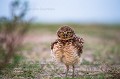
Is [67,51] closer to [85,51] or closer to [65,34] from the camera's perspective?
[65,34]

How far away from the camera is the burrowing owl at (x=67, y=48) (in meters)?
9.52

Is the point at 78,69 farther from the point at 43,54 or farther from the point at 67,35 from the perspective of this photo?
the point at 43,54

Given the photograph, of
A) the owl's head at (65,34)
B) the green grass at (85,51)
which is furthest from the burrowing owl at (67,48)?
the green grass at (85,51)

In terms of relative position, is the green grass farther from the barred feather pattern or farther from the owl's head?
the owl's head

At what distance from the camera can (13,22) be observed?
889cm

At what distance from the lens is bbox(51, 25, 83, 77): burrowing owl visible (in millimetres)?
9516

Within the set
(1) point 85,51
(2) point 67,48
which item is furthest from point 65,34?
(1) point 85,51

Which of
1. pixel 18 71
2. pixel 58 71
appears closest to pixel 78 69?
pixel 58 71

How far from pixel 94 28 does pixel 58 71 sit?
1373 cm

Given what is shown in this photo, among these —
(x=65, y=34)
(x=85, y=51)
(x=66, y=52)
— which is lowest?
(x=85, y=51)

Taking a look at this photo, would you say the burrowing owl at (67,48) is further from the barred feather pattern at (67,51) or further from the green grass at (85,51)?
the green grass at (85,51)

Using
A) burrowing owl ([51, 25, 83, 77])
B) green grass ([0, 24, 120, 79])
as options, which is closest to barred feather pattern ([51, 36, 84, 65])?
burrowing owl ([51, 25, 83, 77])

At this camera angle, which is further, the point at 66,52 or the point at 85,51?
the point at 85,51

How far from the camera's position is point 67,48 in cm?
949
